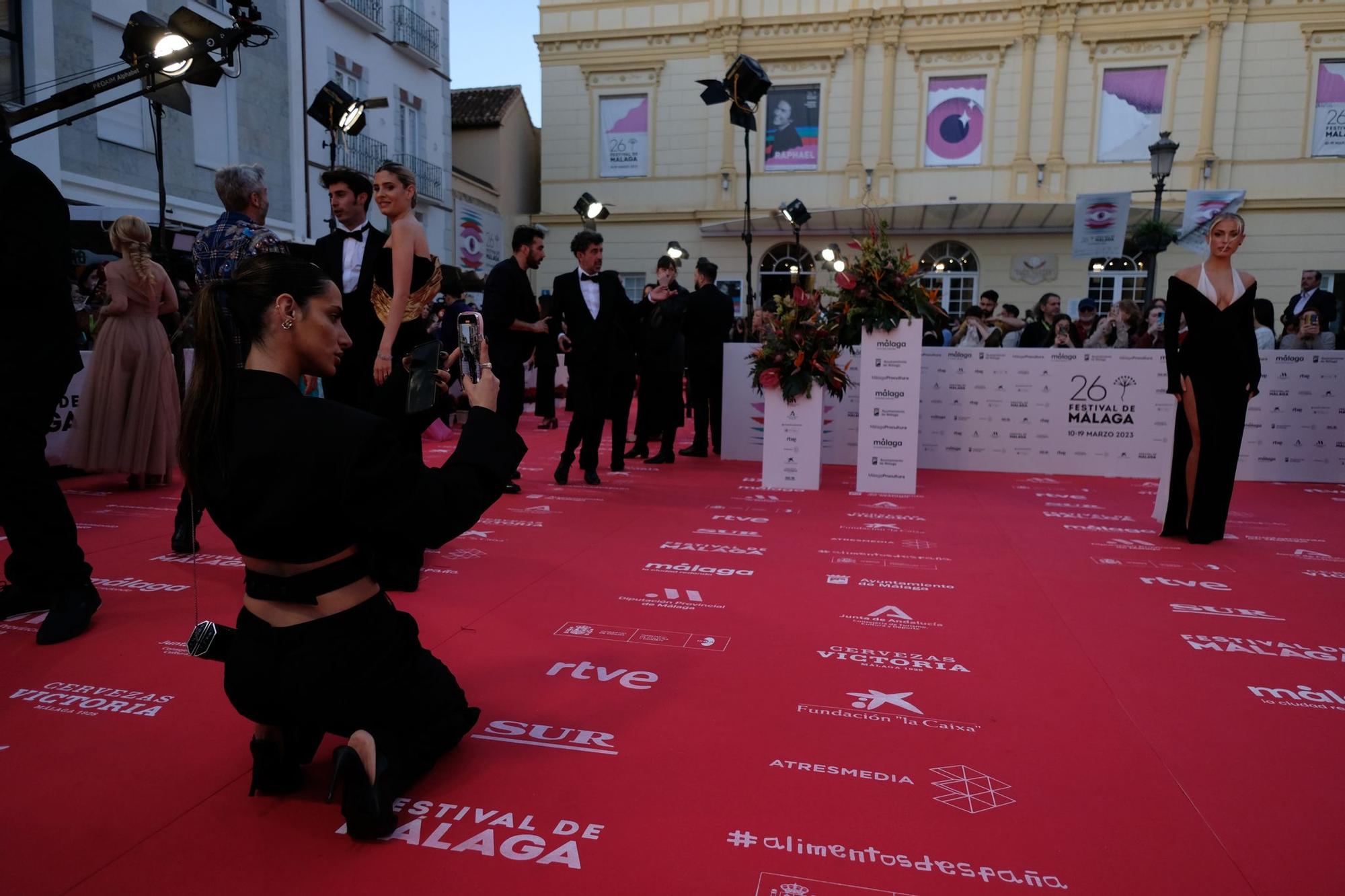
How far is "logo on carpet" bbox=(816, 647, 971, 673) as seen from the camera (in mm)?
2984

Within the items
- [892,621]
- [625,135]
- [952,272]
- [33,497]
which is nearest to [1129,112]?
[952,272]

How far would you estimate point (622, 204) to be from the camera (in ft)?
75.7

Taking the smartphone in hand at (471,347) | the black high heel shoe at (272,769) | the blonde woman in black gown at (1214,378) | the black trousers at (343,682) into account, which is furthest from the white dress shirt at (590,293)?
the black high heel shoe at (272,769)

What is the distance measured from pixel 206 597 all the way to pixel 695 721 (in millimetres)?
2267

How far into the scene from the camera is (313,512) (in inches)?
71.6

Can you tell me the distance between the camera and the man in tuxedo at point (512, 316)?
20.4 feet

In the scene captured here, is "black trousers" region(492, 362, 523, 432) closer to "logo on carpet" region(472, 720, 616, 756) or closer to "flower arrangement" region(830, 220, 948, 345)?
"flower arrangement" region(830, 220, 948, 345)

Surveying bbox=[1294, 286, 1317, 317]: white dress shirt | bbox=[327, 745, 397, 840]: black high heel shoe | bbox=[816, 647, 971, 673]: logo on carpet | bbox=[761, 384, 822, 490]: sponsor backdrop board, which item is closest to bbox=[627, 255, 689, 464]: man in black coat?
bbox=[761, 384, 822, 490]: sponsor backdrop board

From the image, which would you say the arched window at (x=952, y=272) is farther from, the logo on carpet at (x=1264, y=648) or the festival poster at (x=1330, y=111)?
the logo on carpet at (x=1264, y=648)

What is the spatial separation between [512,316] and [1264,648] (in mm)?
4759

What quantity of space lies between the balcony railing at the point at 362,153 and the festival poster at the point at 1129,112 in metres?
15.8

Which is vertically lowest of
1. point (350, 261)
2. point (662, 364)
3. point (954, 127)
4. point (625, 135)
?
point (662, 364)

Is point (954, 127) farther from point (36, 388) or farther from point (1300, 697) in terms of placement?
point (36, 388)

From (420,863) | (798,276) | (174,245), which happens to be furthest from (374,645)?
(798,276)
